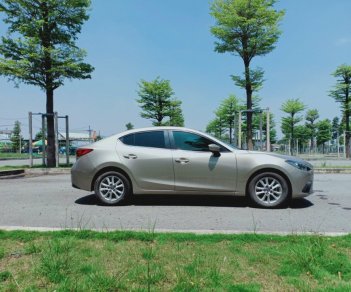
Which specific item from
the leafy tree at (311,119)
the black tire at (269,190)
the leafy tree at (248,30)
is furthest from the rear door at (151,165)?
the leafy tree at (311,119)

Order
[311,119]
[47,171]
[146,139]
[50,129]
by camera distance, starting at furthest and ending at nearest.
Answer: [311,119] < [50,129] < [47,171] < [146,139]

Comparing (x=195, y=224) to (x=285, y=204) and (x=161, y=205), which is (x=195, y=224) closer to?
(x=161, y=205)

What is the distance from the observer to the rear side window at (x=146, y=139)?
691 cm

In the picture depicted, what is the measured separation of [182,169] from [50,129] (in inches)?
486

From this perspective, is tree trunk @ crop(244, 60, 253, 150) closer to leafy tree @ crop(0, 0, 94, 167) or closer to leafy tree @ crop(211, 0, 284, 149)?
leafy tree @ crop(211, 0, 284, 149)

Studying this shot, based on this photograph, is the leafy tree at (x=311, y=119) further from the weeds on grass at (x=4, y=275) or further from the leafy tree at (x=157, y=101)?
the weeds on grass at (x=4, y=275)

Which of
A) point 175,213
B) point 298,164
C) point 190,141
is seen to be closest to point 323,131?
point 298,164

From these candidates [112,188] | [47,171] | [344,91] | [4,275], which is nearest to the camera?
[4,275]

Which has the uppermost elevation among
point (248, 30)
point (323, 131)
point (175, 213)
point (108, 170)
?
point (248, 30)

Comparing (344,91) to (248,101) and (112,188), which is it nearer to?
(248,101)

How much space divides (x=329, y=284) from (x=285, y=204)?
12.7 ft

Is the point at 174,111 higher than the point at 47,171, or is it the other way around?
the point at 174,111

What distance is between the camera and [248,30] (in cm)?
2023

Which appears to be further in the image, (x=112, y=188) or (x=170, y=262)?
(x=112, y=188)
